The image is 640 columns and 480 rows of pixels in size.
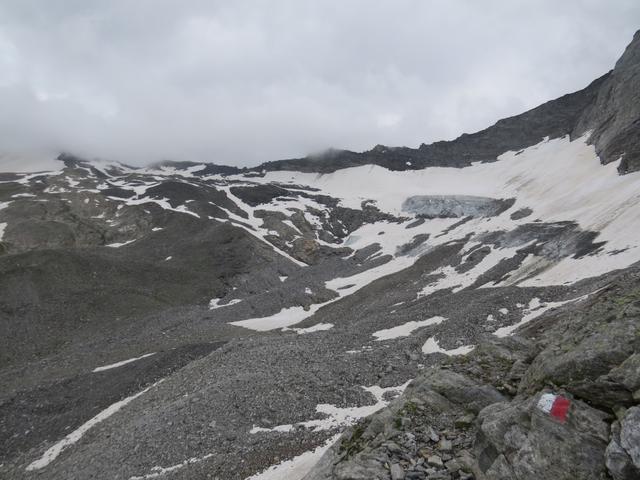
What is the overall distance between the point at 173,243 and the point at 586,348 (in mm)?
86575

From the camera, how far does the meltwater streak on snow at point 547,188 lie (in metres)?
45.1

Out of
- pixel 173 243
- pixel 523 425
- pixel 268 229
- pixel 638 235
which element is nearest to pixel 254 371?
pixel 523 425

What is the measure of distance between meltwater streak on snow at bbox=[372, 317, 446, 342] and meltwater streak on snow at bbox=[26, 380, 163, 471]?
62.9ft

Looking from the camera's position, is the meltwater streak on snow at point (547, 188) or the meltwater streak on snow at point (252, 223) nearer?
the meltwater streak on snow at point (547, 188)

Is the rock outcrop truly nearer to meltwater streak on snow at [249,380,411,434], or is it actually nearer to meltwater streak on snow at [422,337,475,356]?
meltwater streak on snow at [249,380,411,434]

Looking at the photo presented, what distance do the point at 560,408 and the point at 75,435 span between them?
103ft

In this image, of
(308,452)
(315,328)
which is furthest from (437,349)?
Answer: (315,328)

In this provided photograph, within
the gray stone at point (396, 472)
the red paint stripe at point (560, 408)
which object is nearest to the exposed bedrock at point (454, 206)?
the red paint stripe at point (560, 408)

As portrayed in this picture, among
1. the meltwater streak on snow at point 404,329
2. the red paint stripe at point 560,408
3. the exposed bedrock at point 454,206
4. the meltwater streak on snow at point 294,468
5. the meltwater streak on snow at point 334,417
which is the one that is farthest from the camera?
the exposed bedrock at point 454,206

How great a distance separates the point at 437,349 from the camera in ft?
99.3

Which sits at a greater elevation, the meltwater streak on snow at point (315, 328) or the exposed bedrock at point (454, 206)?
the exposed bedrock at point (454, 206)

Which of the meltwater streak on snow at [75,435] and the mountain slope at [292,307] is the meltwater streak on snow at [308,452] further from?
the meltwater streak on snow at [75,435]

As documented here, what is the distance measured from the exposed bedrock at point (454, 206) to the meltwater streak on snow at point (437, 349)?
245ft

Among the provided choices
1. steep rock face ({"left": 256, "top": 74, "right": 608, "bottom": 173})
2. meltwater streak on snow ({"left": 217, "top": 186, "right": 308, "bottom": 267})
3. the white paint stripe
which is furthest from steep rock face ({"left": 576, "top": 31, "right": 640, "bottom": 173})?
the white paint stripe
